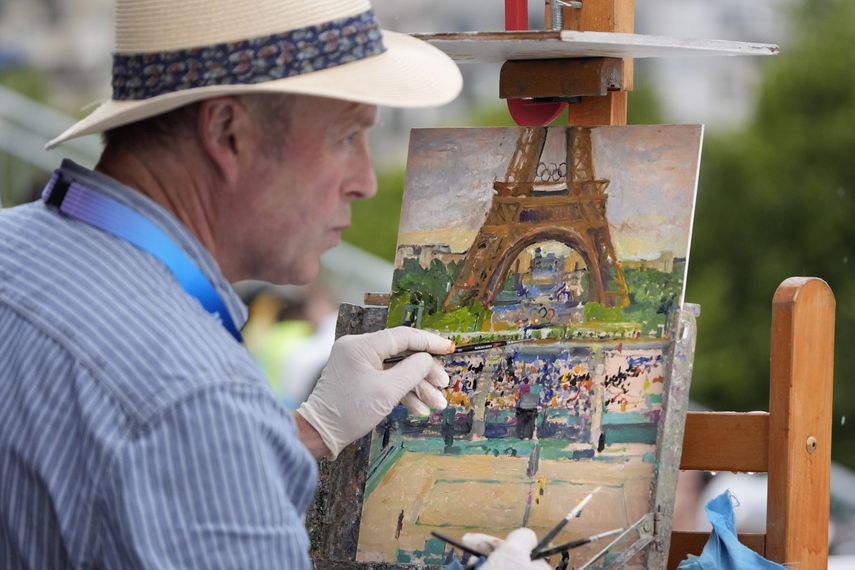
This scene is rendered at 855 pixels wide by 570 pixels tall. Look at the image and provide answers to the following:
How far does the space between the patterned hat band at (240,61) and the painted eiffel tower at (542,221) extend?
800mm

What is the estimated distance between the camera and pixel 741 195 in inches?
484

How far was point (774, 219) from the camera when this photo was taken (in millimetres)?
11891

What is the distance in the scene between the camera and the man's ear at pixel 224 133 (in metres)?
1.32

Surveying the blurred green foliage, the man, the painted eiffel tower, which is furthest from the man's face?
the blurred green foliage

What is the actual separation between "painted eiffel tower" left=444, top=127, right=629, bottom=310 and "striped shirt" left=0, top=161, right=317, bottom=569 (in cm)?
94

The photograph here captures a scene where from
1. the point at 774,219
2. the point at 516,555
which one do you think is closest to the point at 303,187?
the point at 516,555

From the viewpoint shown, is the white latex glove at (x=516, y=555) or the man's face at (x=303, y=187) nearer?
the man's face at (x=303, y=187)

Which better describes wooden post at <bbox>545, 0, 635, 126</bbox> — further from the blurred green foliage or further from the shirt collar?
the blurred green foliage

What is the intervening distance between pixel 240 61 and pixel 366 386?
814 millimetres

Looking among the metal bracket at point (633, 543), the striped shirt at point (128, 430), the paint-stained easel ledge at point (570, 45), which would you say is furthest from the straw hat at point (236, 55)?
the metal bracket at point (633, 543)

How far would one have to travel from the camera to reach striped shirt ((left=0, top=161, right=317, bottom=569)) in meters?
1.13

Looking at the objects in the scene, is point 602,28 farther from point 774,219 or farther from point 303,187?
point 774,219

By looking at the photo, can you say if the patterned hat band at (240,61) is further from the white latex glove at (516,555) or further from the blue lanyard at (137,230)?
the white latex glove at (516,555)

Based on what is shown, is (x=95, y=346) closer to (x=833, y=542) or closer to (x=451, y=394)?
(x=451, y=394)
